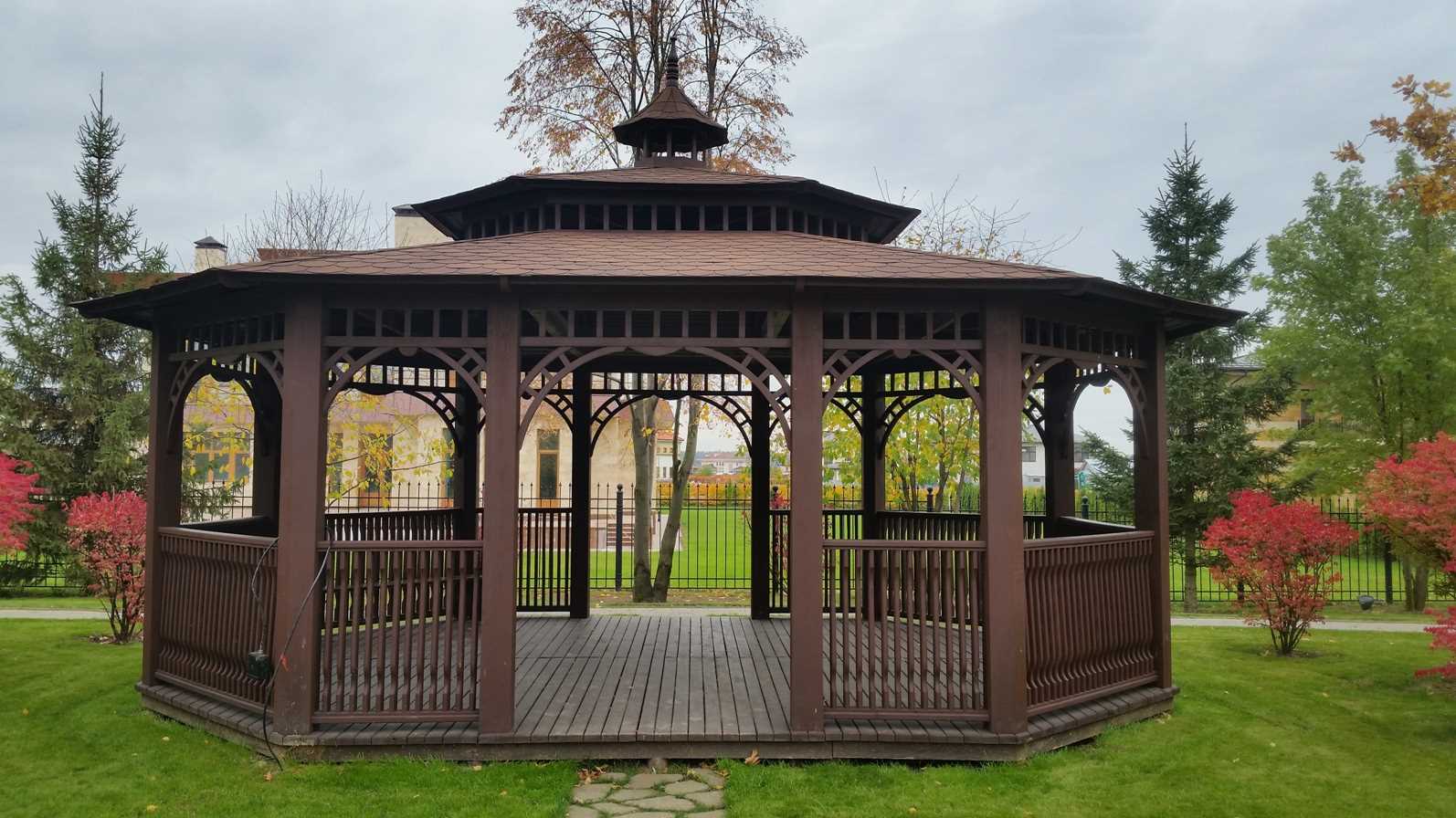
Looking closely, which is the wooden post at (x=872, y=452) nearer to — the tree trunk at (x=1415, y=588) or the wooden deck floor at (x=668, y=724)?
the wooden deck floor at (x=668, y=724)

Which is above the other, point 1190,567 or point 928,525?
point 928,525

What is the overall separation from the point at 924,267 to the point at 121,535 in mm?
9418

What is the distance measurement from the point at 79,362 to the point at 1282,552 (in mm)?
19367

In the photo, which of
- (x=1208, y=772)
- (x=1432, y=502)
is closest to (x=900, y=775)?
(x=1208, y=772)

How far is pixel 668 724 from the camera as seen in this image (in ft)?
19.9

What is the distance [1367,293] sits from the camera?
16.4 metres

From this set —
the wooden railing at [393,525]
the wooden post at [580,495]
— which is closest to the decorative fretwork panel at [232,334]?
the wooden railing at [393,525]

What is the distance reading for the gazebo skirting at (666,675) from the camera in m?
5.89

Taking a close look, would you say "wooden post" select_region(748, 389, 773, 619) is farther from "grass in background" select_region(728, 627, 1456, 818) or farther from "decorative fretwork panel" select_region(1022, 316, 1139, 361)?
"grass in background" select_region(728, 627, 1456, 818)

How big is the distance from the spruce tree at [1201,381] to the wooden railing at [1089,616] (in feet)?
33.0

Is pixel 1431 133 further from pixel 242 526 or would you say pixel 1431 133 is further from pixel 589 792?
pixel 242 526

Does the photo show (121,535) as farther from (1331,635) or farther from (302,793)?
(1331,635)

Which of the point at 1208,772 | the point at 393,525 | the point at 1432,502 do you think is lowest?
the point at 1208,772

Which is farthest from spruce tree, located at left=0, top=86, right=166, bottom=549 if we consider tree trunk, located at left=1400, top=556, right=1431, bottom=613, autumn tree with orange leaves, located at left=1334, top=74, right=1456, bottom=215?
tree trunk, located at left=1400, top=556, right=1431, bottom=613
